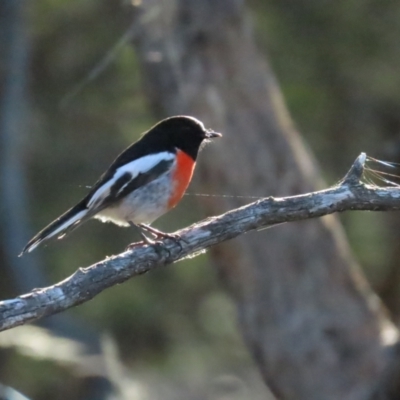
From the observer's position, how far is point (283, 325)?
635cm

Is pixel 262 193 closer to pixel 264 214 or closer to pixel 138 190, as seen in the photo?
pixel 138 190

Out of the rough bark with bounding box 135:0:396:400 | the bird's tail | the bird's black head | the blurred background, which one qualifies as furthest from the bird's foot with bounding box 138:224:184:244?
the blurred background

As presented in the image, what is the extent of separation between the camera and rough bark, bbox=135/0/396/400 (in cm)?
624

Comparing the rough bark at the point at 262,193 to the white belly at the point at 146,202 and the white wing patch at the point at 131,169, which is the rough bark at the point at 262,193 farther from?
the white belly at the point at 146,202


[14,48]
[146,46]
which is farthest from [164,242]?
[14,48]

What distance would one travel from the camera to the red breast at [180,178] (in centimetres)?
416

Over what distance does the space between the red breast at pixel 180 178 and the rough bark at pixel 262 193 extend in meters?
1.96

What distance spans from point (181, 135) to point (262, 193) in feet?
6.58

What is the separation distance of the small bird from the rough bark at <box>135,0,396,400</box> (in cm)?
196

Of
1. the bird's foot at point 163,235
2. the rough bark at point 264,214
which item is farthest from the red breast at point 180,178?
the rough bark at point 264,214

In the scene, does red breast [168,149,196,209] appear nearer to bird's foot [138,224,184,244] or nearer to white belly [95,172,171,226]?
white belly [95,172,171,226]

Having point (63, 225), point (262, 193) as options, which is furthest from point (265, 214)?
point (262, 193)

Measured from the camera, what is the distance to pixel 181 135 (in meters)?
4.43

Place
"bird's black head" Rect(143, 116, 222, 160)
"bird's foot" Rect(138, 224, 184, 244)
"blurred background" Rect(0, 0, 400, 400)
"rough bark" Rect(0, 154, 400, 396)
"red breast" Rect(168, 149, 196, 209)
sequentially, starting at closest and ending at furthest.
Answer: "rough bark" Rect(0, 154, 400, 396), "bird's foot" Rect(138, 224, 184, 244), "red breast" Rect(168, 149, 196, 209), "bird's black head" Rect(143, 116, 222, 160), "blurred background" Rect(0, 0, 400, 400)
